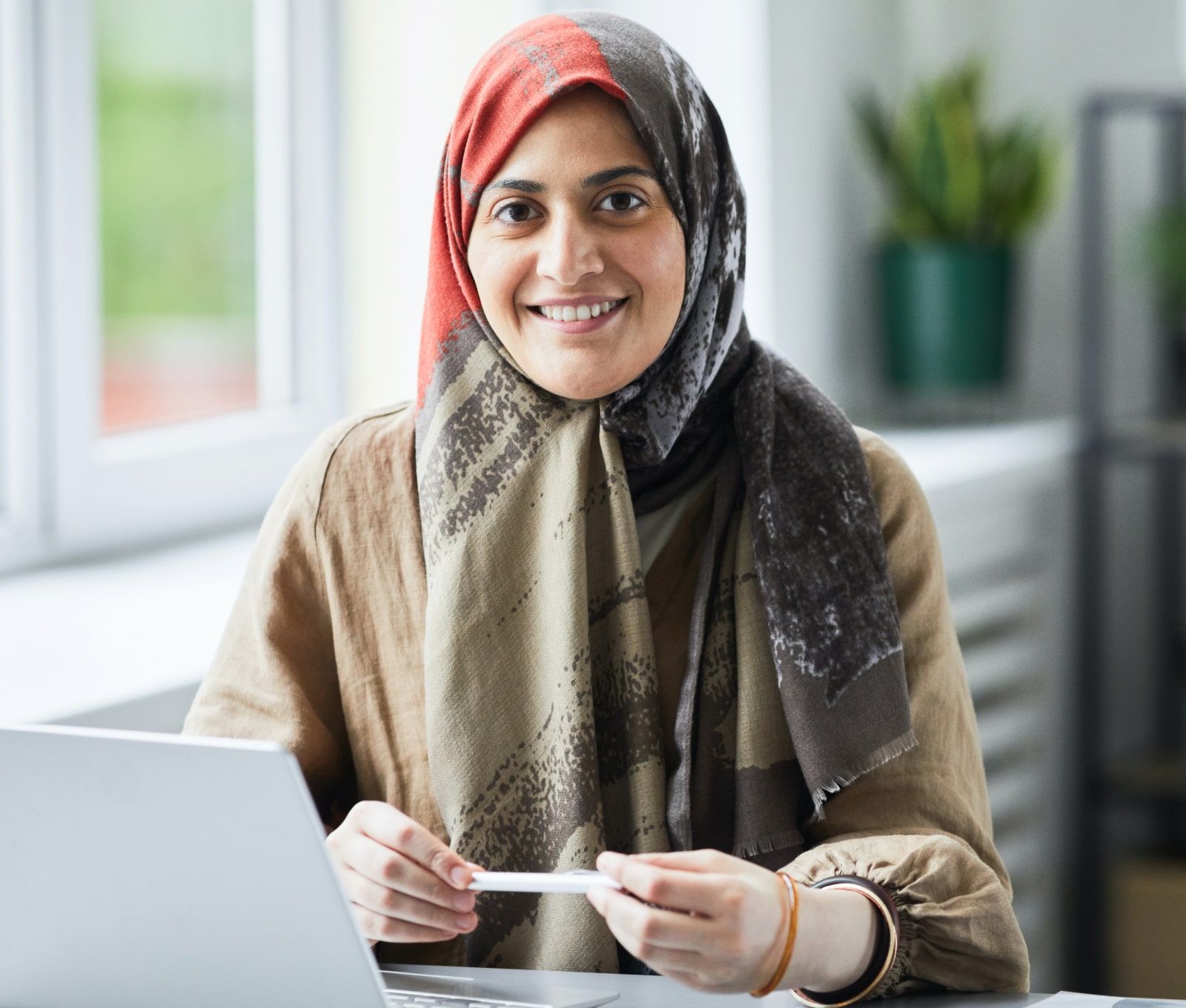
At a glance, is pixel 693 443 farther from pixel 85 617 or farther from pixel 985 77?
pixel 985 77

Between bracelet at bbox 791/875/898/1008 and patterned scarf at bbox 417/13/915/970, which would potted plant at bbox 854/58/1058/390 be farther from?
bracelet at bbox 791/875/898/1008

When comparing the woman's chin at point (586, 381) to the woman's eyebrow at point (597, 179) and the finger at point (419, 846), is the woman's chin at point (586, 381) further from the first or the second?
the finger at point (419, 846)

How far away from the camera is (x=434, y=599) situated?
1.22m

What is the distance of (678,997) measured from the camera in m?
1.00

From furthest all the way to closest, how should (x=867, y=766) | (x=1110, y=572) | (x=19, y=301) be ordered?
(x=1110, y=572)
(x=19, y=301)
(x=867, y=766)

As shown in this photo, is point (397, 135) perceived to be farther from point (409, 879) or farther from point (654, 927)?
point (654, 927)

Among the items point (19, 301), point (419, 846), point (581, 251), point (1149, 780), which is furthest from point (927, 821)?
point (1149, 780)

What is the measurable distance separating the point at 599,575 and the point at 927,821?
0.31 metres

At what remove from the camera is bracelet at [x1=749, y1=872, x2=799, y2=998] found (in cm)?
95

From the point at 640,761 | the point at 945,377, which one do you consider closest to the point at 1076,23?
the point at 945,377

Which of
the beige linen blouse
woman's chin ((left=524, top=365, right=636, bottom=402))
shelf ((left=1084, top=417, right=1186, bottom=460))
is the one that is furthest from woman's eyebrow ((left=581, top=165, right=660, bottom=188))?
shelf ((left=1084, top=417, right=1186, bottom=460))

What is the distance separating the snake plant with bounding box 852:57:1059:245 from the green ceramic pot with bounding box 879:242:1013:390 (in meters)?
0.05

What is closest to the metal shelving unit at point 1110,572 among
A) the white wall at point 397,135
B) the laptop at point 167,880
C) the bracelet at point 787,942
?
the white wall at point 397,135

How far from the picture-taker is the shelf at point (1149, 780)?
9.29 feet
